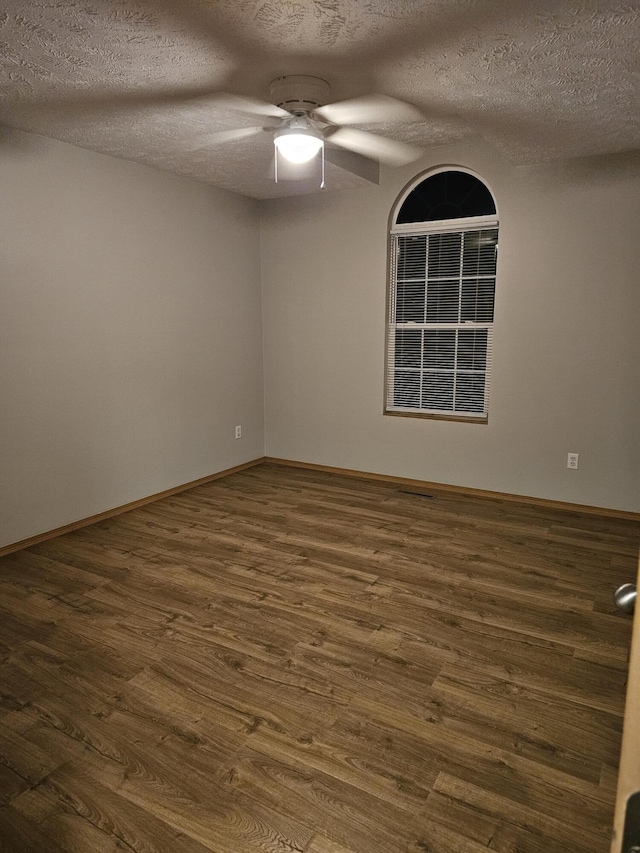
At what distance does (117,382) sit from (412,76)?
8.55 feet

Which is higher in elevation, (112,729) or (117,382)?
(117,382)

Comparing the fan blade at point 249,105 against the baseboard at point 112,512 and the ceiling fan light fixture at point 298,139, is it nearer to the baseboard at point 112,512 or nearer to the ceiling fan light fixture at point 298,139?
the ceiling fan light fixture at point 298,139

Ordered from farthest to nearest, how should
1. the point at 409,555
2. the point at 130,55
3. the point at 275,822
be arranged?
1. the point at 409,555
2. the point at 130,55
3. the point at 275,822

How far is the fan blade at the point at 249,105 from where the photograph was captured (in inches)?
107

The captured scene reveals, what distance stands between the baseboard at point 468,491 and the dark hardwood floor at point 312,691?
384mm

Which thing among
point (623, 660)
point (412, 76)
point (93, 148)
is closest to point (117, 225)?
point (93, 148)

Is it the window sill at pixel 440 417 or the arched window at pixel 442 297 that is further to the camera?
the window sill at pixel 440 417

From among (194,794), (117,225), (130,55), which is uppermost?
(130,55)

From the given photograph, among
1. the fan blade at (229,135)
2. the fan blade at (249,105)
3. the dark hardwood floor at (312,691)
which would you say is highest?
the fan blade at (229,135)

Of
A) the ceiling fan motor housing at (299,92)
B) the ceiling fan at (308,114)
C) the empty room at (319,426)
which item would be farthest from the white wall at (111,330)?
the ceiling fan motor housing at (299,92)

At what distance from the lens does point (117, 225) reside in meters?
3.82

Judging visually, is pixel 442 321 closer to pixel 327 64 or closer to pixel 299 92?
pixel 299 92

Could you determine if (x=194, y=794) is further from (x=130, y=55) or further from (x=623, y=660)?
(x=130, y=55)

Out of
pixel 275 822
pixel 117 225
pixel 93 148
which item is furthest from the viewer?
pixel 117 225
